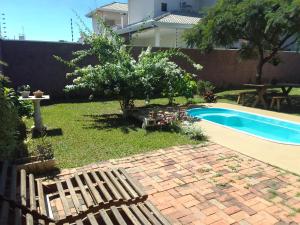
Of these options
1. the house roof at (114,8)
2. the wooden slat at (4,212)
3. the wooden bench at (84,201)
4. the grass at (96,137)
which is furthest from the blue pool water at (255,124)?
the house roof at (114,8)

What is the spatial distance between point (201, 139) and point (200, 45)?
10.0 m

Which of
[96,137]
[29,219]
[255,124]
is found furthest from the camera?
[255,124]

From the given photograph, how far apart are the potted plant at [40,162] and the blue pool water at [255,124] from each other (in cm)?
577

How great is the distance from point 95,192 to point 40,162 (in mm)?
1966

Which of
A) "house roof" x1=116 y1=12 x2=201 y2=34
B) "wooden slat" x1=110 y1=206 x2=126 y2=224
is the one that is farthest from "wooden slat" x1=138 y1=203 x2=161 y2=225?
"house roof" x1=116 y1=12 x2=201 y2=34

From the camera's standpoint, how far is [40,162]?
5.45 m

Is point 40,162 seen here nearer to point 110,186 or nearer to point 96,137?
point 110,186

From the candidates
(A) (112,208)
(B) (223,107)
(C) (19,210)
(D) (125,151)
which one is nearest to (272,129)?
(B) (223,107)

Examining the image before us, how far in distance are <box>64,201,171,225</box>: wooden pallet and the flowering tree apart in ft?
20.2

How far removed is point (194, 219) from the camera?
3.98m

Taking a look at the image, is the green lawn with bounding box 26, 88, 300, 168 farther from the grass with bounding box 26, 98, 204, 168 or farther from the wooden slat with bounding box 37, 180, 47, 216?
the wooden slat with bounding box 37, 180, 47, 216

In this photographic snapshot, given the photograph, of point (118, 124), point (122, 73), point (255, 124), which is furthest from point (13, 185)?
point (255, 124)

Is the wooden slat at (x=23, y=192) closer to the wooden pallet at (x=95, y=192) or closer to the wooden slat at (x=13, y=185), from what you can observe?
the wooden slat at (x=13, y=185)

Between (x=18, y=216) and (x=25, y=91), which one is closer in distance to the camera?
(x=18, y=216)
